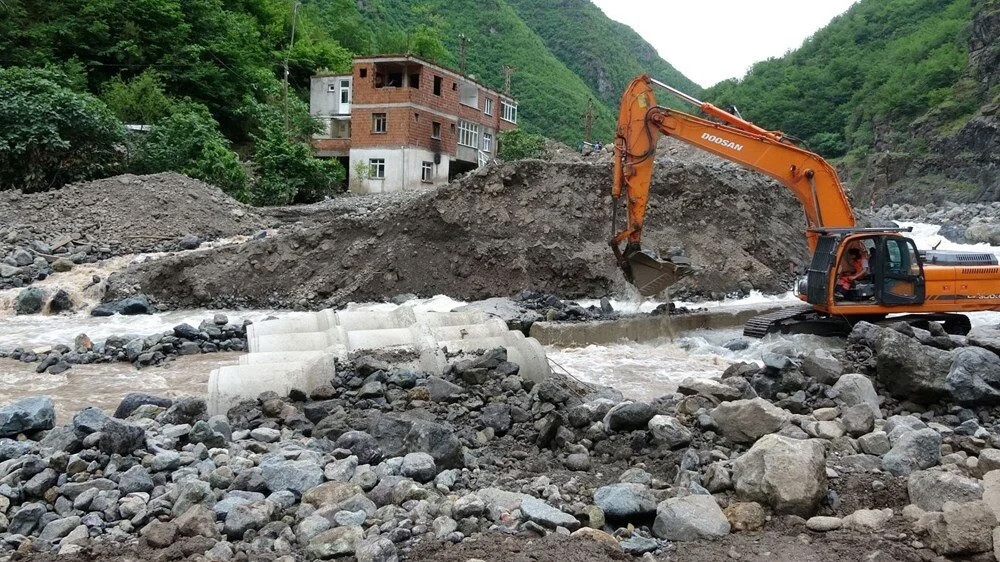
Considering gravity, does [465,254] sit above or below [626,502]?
above

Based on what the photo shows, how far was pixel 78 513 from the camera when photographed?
14.6ft

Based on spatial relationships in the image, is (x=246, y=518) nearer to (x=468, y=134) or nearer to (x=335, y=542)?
(x=335, y=542)

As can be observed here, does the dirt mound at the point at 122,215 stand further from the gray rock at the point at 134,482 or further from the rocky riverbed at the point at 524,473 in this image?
the gray rock at the point at 134,482

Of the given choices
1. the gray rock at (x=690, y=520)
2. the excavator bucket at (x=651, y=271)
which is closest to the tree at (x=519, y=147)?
the excavator bucket at (x=651, y=271)

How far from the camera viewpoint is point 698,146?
37.2 feet

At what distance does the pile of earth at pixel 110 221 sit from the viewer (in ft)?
55.8

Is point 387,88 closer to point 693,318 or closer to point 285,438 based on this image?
point 693,318

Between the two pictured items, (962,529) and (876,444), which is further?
(876,444)

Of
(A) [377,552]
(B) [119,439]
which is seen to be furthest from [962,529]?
(B) [119,439]

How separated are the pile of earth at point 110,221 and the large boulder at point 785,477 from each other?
15.7 metres

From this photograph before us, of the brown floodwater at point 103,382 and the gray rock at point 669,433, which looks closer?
the gray rock at point 669,433

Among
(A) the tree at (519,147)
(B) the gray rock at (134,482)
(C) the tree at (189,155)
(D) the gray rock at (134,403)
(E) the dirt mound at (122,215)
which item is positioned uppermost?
(A) the tree at (519,147)

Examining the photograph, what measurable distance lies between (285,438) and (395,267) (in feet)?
30.4

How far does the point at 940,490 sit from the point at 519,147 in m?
32.7
